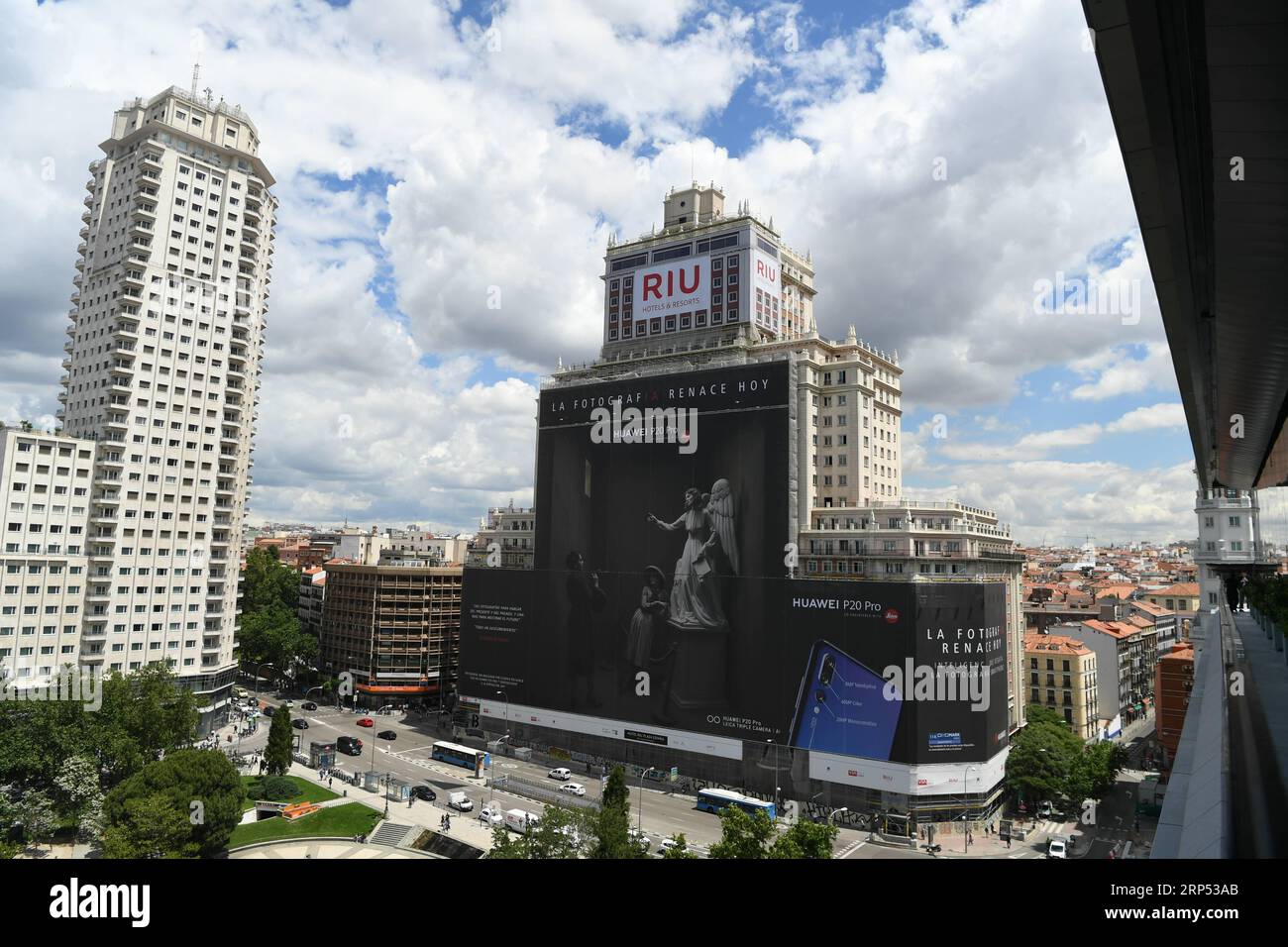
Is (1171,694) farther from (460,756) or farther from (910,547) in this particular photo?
(460,756)

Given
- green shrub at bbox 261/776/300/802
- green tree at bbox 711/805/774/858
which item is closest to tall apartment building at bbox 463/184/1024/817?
green shrub at bbox 261/776/300/802

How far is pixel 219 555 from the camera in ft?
198

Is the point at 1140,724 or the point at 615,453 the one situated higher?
the point at 615,453

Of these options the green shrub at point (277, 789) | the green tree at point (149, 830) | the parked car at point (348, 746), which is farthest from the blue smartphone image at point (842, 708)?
the parked car at point (348, 746)

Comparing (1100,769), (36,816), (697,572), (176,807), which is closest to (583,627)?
(697,572)

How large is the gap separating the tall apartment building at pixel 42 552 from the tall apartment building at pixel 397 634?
22910 mm

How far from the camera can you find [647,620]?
50.7 m

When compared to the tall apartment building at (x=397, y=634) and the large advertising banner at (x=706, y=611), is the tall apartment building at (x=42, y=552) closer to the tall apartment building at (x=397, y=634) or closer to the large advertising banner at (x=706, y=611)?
the tall apartment building at (x=397, y=634)

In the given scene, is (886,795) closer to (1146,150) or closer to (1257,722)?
(1257,722)

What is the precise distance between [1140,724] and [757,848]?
6709 cm

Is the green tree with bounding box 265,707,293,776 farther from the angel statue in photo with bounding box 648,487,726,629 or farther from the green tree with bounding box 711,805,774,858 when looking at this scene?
the green tree with bounding box 711,805,774,858

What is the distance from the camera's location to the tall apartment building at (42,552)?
49.9 m
